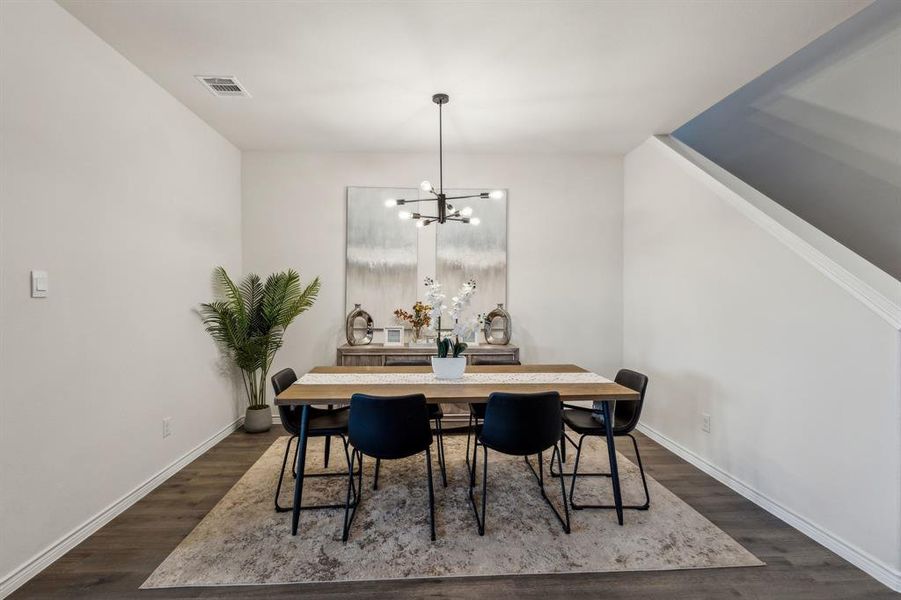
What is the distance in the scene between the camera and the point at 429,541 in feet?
7.11

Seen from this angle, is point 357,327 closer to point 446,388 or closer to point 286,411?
point 286,411

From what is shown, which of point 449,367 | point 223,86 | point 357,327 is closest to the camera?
point 449,367

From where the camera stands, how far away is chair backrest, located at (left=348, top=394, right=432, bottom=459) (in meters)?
2.08

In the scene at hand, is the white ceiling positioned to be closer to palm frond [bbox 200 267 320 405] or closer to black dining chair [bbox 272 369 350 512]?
palm frond [bbox 200 267 320 405]

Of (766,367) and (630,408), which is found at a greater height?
(766,367)

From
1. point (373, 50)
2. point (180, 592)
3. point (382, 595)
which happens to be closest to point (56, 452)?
point (180, 592)

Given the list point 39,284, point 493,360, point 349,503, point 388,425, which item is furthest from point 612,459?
point 39,284

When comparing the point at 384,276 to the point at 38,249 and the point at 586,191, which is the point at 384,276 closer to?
the point at 586,191

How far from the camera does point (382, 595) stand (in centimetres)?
180

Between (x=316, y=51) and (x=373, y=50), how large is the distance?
36 cm

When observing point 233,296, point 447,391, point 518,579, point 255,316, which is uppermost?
point 233,296

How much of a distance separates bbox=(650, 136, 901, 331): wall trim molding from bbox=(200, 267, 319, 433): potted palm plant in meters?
3.55

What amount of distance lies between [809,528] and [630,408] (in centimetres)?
106

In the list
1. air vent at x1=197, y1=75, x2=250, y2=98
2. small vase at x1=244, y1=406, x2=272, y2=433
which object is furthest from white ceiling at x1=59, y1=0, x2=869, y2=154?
small vase at x1=244, y1=406, x2=272, y2=433
